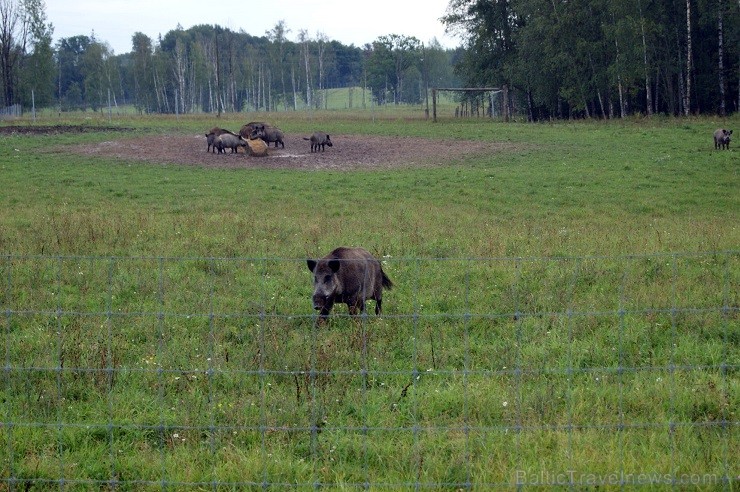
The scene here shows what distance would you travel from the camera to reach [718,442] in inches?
230

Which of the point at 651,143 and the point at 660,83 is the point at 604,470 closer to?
the point at 651,143

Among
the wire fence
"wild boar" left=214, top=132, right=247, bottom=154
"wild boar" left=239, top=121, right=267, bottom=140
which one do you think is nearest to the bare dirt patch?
"wild boar" left=214, top=132, right=247, bottom=154

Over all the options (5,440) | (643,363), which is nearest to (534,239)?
(643,363)

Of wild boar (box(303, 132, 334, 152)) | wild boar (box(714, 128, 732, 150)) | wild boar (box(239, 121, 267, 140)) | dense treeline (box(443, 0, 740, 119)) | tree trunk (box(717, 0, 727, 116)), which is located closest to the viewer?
wild boar (box(714, 128, 732, 150))

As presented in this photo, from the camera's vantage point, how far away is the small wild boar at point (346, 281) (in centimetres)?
934

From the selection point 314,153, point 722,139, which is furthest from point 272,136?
point 722,139

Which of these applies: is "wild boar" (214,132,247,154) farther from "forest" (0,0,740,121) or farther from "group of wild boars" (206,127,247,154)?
"forest" (0,0,740,121)

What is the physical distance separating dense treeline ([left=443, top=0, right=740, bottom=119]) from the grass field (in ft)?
111

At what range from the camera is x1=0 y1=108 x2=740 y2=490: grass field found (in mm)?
5734

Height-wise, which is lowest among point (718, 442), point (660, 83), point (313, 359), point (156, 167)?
point (718, 442)

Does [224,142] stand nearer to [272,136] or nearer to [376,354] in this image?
[272,136]

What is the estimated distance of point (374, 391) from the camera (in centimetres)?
710

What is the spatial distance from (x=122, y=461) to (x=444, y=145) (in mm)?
29991

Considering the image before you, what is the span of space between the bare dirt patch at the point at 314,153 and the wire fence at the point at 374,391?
19.2m
